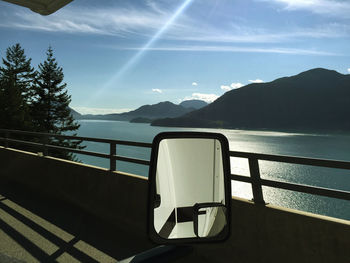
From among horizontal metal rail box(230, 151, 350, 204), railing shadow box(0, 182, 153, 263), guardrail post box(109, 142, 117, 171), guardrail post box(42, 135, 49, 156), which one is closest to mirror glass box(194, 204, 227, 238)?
horizontal metal rail box(230, 151, 350, 204)

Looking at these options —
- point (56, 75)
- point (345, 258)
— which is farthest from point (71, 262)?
point (56, 75)

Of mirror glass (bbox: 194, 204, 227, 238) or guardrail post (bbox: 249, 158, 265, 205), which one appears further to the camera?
guardrail post (bbox: 249, 158, 265, 205)

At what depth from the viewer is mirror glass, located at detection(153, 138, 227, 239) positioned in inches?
59.6

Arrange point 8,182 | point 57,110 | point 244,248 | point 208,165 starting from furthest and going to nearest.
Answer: point 57,110
point 8,182
point 244,248
point 208,165

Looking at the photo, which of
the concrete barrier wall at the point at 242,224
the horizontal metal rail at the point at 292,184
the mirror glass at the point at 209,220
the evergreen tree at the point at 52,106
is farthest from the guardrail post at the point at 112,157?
the evergreen tree at the point at 52,106

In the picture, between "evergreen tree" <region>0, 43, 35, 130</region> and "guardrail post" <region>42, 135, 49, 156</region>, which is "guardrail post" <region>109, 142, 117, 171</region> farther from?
"evergreen tree" <region>0, 43, 35, 130</region>

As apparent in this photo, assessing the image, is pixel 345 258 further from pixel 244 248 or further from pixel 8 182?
pixel 8 182

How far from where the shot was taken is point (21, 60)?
254 ft

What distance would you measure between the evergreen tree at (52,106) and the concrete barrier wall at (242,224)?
6292cm

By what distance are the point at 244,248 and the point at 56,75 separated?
8084 cm

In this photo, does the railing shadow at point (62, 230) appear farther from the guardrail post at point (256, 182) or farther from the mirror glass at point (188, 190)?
the mirror glass at point (188, 190)

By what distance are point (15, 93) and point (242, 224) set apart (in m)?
73.5

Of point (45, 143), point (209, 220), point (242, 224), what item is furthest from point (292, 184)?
point (45, 143)

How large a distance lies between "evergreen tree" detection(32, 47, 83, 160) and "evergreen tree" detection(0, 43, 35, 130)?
255cm
